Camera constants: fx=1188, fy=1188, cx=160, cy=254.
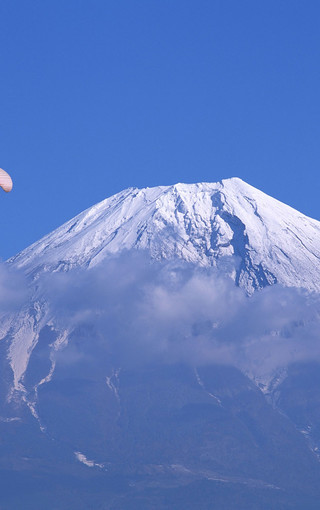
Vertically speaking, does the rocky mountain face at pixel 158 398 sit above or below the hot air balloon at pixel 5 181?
above

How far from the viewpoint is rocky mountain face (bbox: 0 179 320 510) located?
149125 mm

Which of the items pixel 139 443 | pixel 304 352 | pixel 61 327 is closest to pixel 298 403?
pixel 304 352

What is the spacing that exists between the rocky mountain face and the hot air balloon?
88.9 m

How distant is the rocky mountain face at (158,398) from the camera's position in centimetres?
14912

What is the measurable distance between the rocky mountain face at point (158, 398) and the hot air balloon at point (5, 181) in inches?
3500

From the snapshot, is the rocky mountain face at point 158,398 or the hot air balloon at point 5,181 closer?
the hot air balloon at point 5,181

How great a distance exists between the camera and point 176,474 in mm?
152750

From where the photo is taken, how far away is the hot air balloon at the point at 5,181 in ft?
197

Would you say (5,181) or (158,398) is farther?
(158,398)

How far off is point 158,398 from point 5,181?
114537 mm

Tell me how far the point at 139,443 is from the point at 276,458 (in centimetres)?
1860

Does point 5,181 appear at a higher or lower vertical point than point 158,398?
lower

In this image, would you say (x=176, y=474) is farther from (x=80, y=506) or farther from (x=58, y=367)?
(x=58, y=367)

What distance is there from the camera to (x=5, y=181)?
60.4 metres
